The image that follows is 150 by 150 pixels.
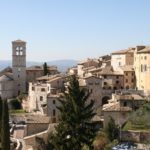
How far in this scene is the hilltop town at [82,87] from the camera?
5176 centimetres

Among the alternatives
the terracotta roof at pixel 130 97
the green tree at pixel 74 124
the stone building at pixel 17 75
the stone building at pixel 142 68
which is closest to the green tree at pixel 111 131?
the green tree at pixel 74 124

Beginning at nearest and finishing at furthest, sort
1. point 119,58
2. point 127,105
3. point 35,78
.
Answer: point 127,105 → point 119,58 → point 35,78

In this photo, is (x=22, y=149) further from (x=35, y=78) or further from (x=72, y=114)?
(x=35, y=78)

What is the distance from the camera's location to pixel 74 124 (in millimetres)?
41094

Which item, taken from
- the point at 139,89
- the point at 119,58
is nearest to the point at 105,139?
the point at 139,89

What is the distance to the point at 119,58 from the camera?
73.5 meters

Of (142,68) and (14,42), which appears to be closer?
(142,68)

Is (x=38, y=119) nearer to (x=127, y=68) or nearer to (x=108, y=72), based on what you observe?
(x=108, y=72)

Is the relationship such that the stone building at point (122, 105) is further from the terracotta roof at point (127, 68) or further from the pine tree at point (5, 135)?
the pine tree at point (5, 135)

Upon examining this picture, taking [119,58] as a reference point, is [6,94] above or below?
below

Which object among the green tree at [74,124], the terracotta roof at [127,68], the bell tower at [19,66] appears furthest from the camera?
the bell tower at [19,66]

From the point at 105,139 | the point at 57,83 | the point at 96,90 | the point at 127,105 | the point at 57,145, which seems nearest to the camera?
the point at 57,145

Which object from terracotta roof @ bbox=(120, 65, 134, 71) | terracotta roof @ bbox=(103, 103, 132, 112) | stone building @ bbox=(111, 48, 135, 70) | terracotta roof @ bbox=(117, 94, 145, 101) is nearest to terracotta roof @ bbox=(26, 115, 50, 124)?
terracotta roof @ bbox=(103, 103, 132, 112)

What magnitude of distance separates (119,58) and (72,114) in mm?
33511
